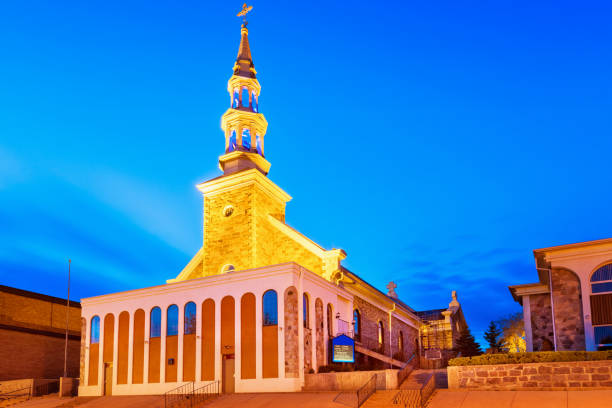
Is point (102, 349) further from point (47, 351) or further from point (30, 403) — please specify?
point (47, 351)

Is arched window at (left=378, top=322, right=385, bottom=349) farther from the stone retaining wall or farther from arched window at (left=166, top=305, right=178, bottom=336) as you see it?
the stone retaining wall

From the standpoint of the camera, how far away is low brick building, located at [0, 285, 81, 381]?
39.8 m

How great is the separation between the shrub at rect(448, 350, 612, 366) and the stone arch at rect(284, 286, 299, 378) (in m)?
7.56

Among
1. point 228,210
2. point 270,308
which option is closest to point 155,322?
point 270,308

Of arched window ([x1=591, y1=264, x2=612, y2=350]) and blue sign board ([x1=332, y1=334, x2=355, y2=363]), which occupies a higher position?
arched window ([x1=591, y1=264, x2=612, y2=350])

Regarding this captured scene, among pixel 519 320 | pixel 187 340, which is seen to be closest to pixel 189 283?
pixel 187 340

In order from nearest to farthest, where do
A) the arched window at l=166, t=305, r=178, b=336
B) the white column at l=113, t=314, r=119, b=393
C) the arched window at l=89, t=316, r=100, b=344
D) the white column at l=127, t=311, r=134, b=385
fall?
the arched window at l=166, t=305, r=178, b=336 < the white column at l=127, t=311, r=134, b=385 < the white column at l=113, t=314, r=119, b=393 < the arched window at l=89, t=316, r=100, b=344

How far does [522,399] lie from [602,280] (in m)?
7.56

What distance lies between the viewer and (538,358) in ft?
74.7

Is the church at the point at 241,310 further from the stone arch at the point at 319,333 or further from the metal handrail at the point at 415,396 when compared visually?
the metal handrail at the point at 415,396

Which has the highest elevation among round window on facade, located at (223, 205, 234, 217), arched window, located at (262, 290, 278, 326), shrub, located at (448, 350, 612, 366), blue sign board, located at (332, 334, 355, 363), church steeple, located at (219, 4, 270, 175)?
church steeple, located at (219, 4, 270, 175)

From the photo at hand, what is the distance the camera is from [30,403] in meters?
34.2

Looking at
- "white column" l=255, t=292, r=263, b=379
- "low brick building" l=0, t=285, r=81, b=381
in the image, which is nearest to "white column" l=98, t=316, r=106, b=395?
"low brick building" l=0, t=285, r=81, b=381

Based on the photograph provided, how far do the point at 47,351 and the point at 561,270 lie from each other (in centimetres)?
3493
